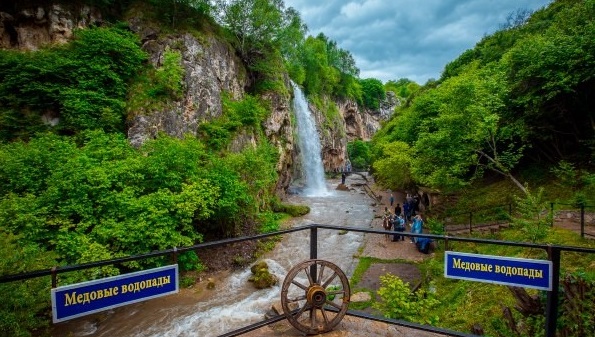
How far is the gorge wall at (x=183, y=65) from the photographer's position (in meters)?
16.3

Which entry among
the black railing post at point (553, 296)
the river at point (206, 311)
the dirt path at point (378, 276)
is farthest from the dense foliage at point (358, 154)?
Result: the black railing post at point (553, 296)

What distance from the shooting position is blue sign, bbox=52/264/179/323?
2.31m

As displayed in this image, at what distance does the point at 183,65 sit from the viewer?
19828 mm

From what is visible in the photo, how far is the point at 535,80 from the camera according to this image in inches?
569

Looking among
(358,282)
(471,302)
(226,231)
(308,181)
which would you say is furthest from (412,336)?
(308,181)

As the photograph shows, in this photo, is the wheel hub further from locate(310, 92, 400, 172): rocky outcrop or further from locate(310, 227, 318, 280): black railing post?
locate(310, 92, 400, 172): rocky outcrop

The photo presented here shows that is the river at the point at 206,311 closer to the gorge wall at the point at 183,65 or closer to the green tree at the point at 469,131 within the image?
the green tree at the point at 469,131

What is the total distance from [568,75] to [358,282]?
41.1 ft

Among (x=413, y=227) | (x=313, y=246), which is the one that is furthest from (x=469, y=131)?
(x=313, y=246)

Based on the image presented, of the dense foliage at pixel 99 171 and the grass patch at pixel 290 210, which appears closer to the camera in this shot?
the dense foliage at pixel 99 171

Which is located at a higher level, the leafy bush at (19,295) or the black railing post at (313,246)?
the black railing post at (313,246)

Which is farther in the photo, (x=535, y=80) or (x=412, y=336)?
(x=535, y=80)

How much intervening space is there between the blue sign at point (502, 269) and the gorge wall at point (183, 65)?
53.7ft

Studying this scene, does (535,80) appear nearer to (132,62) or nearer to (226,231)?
(226,231)
